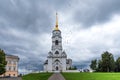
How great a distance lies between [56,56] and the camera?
132 metres

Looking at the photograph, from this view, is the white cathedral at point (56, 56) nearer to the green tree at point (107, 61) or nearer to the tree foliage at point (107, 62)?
the tree foliage at point (107, 62)

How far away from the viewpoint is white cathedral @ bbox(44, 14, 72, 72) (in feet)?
424

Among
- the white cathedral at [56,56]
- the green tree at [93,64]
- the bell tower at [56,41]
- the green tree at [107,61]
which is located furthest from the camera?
the bell tower at [56,41]

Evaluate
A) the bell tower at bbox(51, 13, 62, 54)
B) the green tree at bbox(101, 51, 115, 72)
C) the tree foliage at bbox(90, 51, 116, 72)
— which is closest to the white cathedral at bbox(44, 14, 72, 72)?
the bell tower at bbox(51, 13, 62, 54)

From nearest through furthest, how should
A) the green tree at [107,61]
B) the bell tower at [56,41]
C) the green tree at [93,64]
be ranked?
the green tree at [107,61], the green tree at [93,64], the bell tower at [56,41]

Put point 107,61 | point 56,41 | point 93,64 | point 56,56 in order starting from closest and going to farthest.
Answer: point 107,61 → point 93,64 → point 56,56 → point 56,41

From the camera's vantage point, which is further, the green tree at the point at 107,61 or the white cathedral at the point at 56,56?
the white cathedral at the point at 56,56

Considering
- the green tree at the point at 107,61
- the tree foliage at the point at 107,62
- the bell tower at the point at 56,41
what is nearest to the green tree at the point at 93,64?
the tree foliage at the point at 107,62

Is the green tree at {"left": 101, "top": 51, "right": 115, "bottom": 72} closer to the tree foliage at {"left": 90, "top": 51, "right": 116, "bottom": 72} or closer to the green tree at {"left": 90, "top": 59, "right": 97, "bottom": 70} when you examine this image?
the tree foliage at {"left": 90, "top": 51, "right": 116, "bottom": 72}

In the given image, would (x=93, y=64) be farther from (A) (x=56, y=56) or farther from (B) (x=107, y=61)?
(A) (x=56, y=56)

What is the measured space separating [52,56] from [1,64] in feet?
225

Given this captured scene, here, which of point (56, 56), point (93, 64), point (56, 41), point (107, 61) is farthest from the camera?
point (56, 41)

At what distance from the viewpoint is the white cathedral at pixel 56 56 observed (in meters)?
129

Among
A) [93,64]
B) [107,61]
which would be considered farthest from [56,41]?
[107,61]
